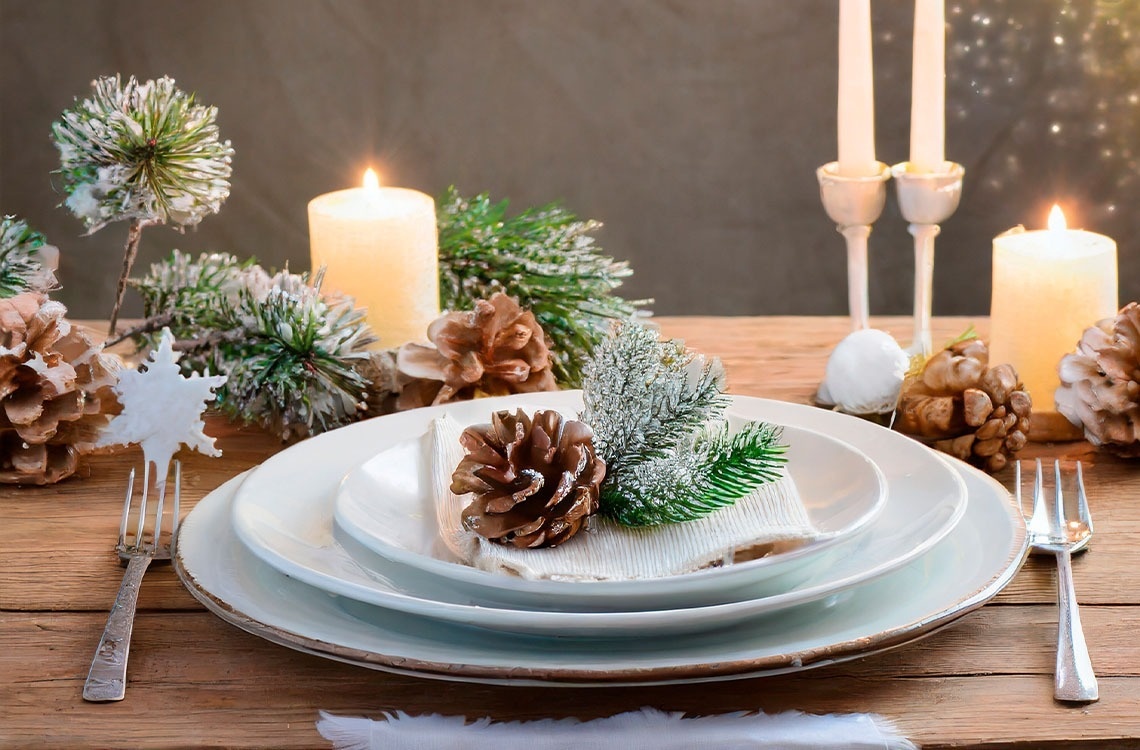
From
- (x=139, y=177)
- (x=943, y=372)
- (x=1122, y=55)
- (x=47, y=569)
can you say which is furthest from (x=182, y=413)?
(x=1122, y=55)

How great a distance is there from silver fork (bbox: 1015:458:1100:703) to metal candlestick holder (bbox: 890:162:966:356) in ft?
0.81

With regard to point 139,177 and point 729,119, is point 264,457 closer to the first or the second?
point 139,177

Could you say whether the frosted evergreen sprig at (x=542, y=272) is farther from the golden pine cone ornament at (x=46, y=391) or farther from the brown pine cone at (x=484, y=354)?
the golden pine cone ornament at (x=46, y=391)

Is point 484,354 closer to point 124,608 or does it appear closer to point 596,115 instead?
point 124,608

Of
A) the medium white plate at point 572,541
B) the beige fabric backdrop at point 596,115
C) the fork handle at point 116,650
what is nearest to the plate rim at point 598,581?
the medium white plate at point 572,541

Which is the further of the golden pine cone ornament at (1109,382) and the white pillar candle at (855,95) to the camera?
the white pillar candle at (855,95)

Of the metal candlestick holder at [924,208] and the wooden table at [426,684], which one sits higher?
the metal candlestick holder at [924,208]

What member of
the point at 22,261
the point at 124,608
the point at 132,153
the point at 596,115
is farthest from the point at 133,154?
the point at 596,115

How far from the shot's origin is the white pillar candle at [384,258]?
915mm

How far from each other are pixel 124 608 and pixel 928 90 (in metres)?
0.74

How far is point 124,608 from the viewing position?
57 centimetres

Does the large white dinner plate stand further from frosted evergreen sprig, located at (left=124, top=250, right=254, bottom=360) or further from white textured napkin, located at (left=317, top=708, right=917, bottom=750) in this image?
frosted evergreen sprig, located at (left=124, top=250, right=254, bottom=360)

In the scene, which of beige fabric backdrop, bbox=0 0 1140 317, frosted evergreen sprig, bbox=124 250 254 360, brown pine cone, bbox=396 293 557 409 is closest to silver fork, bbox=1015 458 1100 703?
brown pine cone, bbox=396 293 557 409

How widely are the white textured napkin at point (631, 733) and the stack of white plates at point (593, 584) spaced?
0.02 metres
